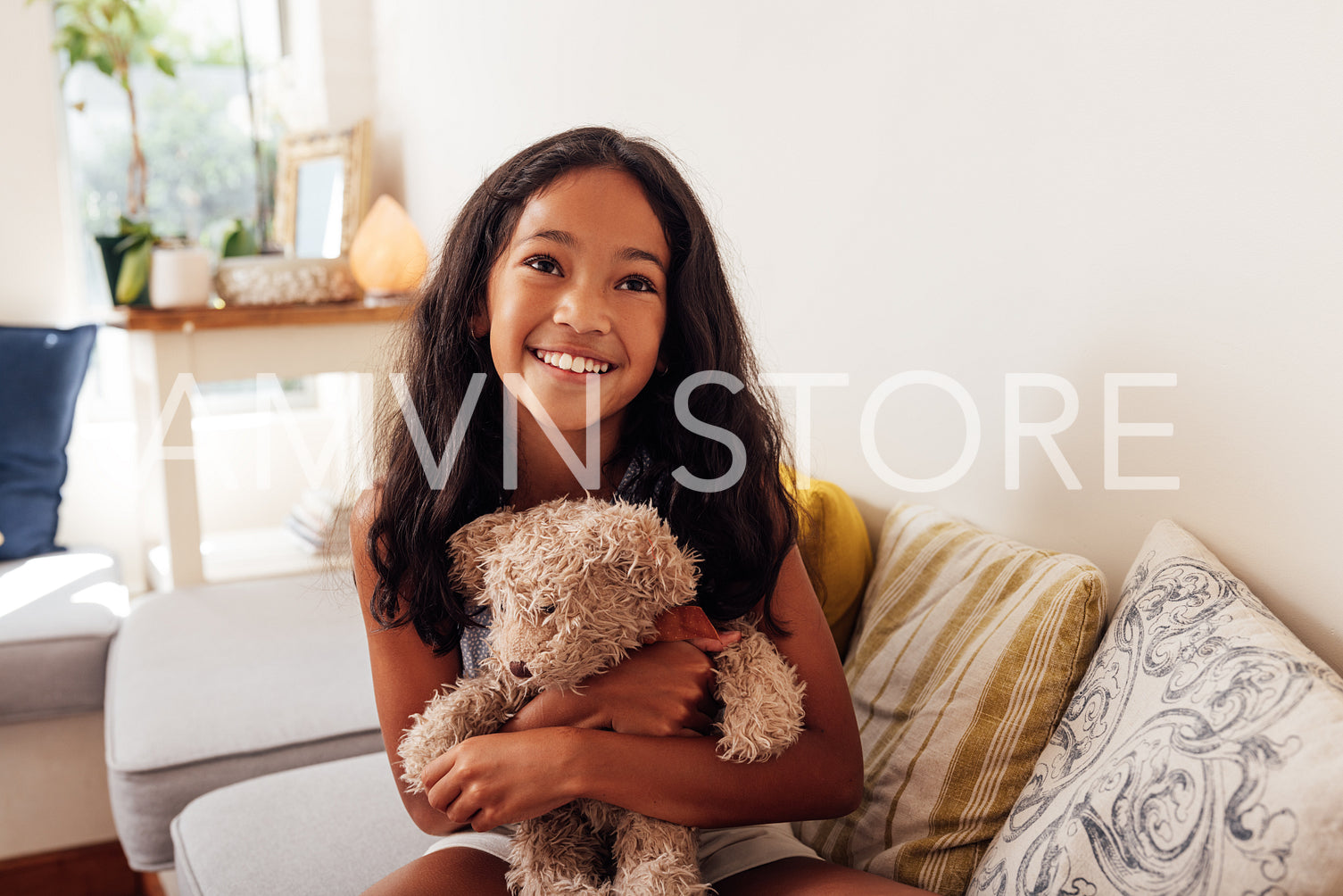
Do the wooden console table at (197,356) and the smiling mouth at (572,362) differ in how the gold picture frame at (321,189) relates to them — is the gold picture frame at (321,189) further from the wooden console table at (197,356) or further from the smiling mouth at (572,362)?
the smiling mouth at (572,362)

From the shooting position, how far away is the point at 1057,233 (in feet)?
3.06

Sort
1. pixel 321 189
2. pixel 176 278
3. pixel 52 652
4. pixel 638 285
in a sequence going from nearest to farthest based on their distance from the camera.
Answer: pixel 638 285, pixel 52 652, pixel 176 278, pixel 321 189

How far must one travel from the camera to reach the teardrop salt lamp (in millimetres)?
2305

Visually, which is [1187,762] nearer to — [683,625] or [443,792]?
[683,625]

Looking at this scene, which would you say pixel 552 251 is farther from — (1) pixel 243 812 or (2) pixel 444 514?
(1) pixel 243 812

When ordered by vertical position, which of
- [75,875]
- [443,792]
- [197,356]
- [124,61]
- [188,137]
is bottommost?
[75,875]

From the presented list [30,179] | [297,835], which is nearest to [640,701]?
[297,835]

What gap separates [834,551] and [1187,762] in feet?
1.68

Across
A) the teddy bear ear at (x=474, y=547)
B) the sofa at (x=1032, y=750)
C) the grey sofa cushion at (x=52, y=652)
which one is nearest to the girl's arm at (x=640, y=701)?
the teddy bear ear at (x=474, y=547)

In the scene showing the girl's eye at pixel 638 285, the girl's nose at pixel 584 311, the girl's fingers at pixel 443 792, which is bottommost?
the girl's fingers at pixel 443 792

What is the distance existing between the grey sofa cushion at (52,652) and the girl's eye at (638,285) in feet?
4.27

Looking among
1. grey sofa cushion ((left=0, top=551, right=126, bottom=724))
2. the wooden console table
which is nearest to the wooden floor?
grey sofa cushion ((left=0, top=551, right=126, bottom=724))

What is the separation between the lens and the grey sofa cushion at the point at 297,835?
97 centimetres

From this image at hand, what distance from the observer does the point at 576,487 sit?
36.2 inches
